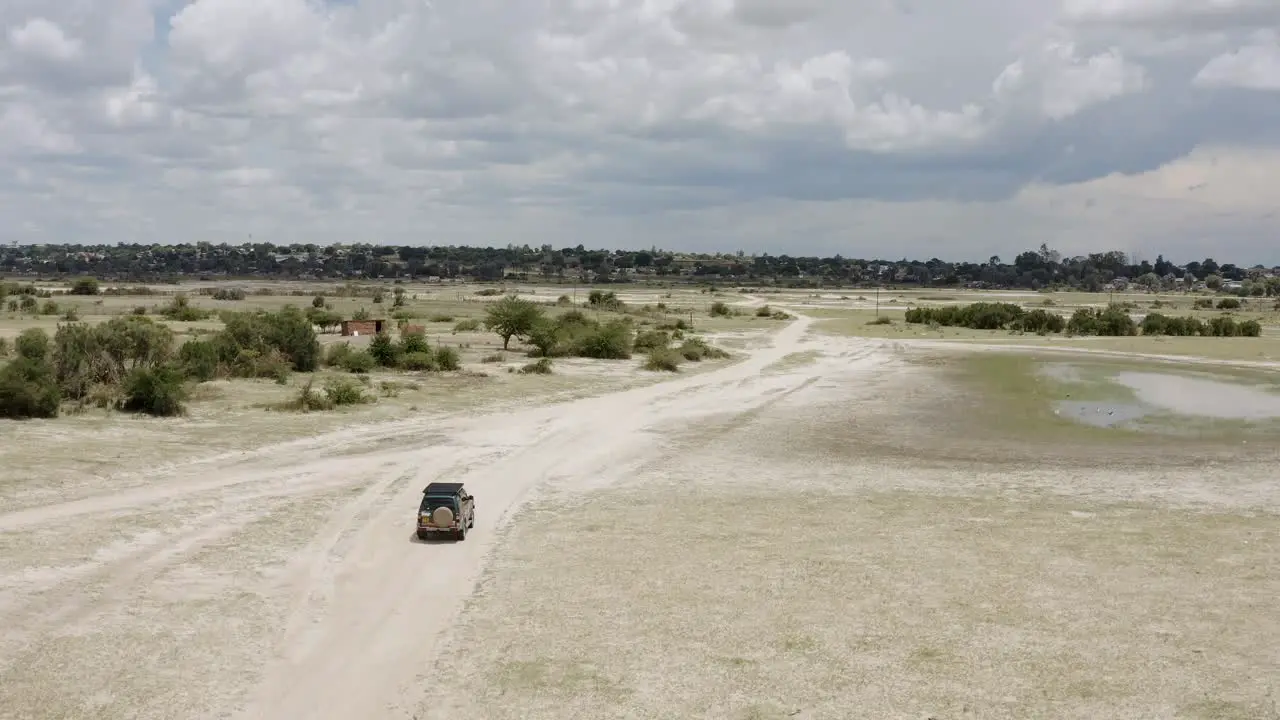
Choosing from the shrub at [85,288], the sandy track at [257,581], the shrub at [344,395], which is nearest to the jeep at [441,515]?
the sandy track at [257,581]

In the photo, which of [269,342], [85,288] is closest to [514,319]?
[269,342]

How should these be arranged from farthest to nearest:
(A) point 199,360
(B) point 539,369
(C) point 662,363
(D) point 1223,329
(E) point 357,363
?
(D) point 1223,329
(C) point 662,363
(B) point 539,369
(E) point 357,363
(A) point 199,360

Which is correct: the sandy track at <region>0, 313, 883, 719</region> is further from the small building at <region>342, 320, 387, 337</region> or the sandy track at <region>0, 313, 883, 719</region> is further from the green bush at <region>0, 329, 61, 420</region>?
the small building at <region>342, 320, 387, 337</region>

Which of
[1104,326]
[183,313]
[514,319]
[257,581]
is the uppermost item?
[514,319]

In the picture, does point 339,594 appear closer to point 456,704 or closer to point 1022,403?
point 456,704

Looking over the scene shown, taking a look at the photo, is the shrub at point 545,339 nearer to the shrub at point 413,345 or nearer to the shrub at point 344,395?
the shrub at point 413,345

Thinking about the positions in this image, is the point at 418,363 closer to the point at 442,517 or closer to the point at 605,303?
the point at 442,517
